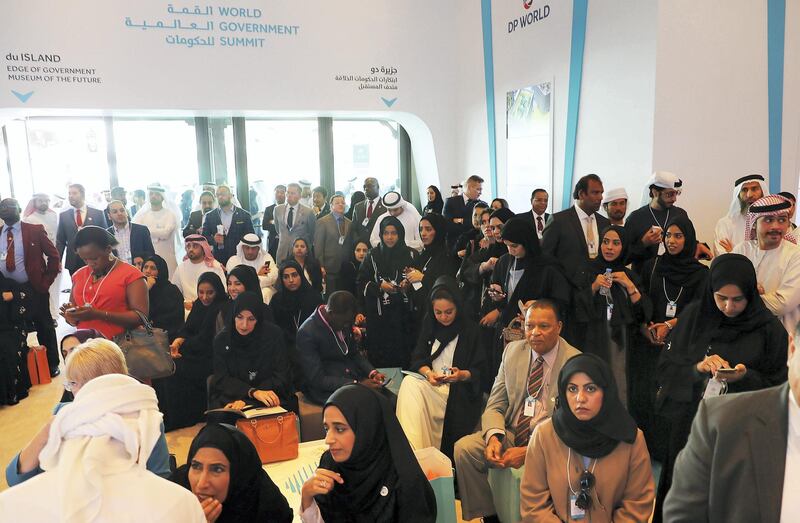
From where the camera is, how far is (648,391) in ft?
13.6

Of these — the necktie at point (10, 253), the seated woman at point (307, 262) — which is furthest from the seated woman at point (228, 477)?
the necktie at point (10, 253)

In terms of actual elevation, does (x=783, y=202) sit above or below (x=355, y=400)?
above

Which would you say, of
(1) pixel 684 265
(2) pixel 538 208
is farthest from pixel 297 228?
(1) pixel 684 265

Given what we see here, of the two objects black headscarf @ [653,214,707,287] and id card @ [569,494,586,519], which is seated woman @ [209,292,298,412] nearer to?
id card @ [569,494,586,519]

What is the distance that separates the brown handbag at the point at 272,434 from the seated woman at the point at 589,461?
4.76 ft

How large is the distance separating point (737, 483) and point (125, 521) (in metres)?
1.46

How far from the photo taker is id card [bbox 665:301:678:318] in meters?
3.99

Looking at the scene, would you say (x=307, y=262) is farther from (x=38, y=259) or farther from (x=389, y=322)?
(x=38, y=259)

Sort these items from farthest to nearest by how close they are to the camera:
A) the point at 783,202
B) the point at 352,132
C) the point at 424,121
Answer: the point at 352,132 < the point at 424,121 < the point at 783,202

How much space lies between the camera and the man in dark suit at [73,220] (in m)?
6.99

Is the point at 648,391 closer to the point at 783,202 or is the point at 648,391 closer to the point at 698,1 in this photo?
the point at 783,202

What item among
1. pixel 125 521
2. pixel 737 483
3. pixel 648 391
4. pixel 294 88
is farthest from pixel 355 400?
pixel 294 88

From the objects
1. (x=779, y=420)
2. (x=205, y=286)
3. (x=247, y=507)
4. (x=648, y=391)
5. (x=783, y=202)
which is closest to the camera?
(x=779, y=420)

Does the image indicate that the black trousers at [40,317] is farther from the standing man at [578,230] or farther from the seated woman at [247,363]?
the standing man at [578,230]
